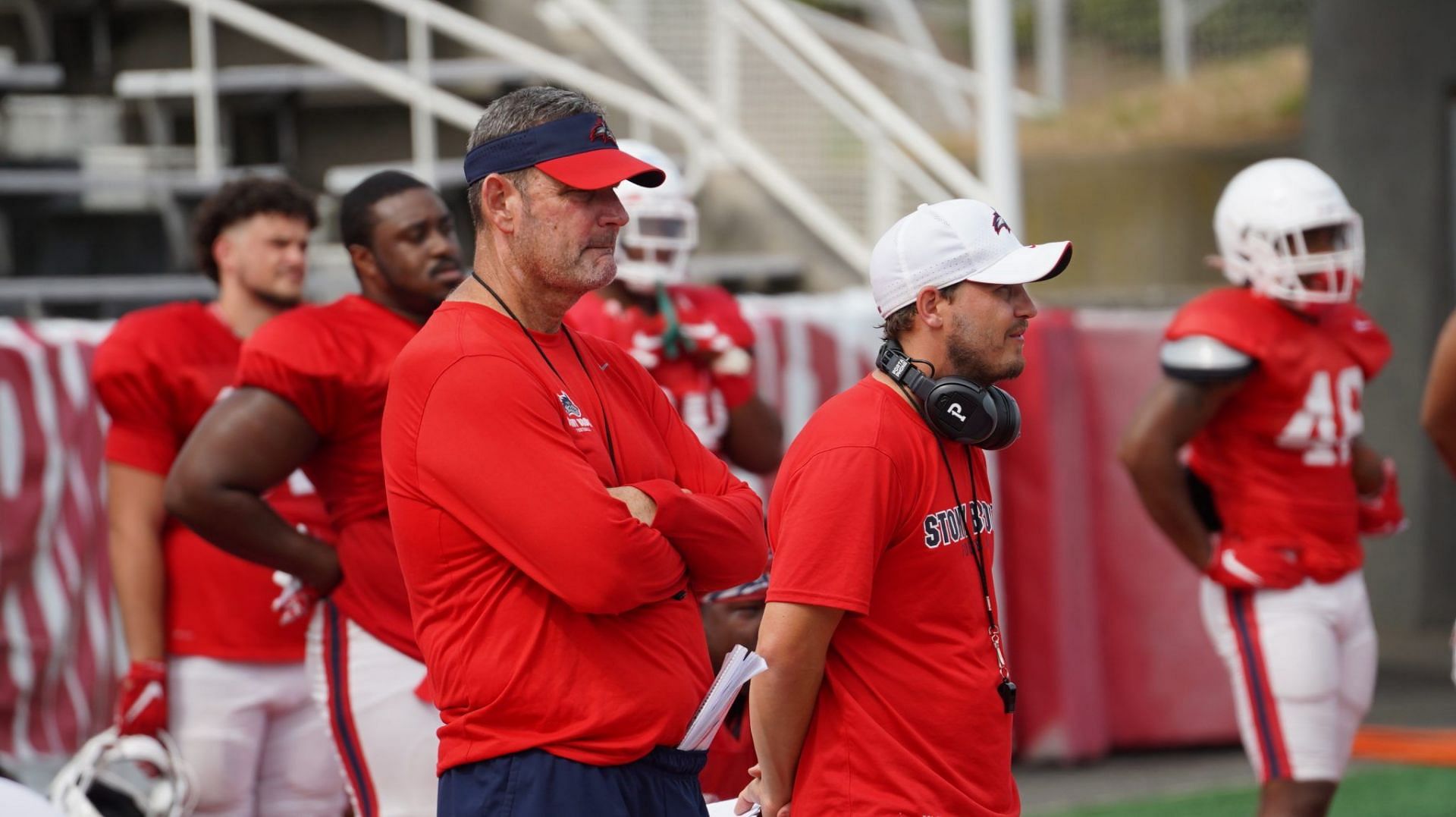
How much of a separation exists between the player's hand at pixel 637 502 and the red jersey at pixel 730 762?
1.23m

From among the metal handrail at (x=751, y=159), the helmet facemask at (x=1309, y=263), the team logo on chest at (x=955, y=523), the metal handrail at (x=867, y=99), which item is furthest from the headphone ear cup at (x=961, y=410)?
the metal handrail at (x=751, y=159)

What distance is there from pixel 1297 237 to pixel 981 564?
2.14 meters

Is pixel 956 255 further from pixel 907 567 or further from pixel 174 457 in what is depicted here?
pixel 174 457

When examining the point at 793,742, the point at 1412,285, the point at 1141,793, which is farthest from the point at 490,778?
the point at 1412,285

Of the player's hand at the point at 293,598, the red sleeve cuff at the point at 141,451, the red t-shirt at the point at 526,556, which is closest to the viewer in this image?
the red t-shirt at the point at 526,556

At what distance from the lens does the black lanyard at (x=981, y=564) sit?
3205 millimetres

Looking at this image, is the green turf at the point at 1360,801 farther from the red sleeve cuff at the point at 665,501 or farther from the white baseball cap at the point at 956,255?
the red sleeve cuff at the point at 665,501

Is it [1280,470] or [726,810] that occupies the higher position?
[1280,470]

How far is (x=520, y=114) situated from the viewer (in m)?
2.94

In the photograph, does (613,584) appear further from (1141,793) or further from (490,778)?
(1141,793)

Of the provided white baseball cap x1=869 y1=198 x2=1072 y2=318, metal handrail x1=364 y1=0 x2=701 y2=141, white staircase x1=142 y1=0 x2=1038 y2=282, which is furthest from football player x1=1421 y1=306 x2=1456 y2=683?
metal handrail x1=364 y1=0 x2=701 y2=141

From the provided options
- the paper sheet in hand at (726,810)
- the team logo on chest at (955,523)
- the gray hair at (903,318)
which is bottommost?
the paper sheet in hand at (726,810)

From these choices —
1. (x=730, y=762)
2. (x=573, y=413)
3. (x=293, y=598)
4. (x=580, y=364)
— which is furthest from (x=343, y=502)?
(x=573, y=413)

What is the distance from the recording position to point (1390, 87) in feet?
34.4
